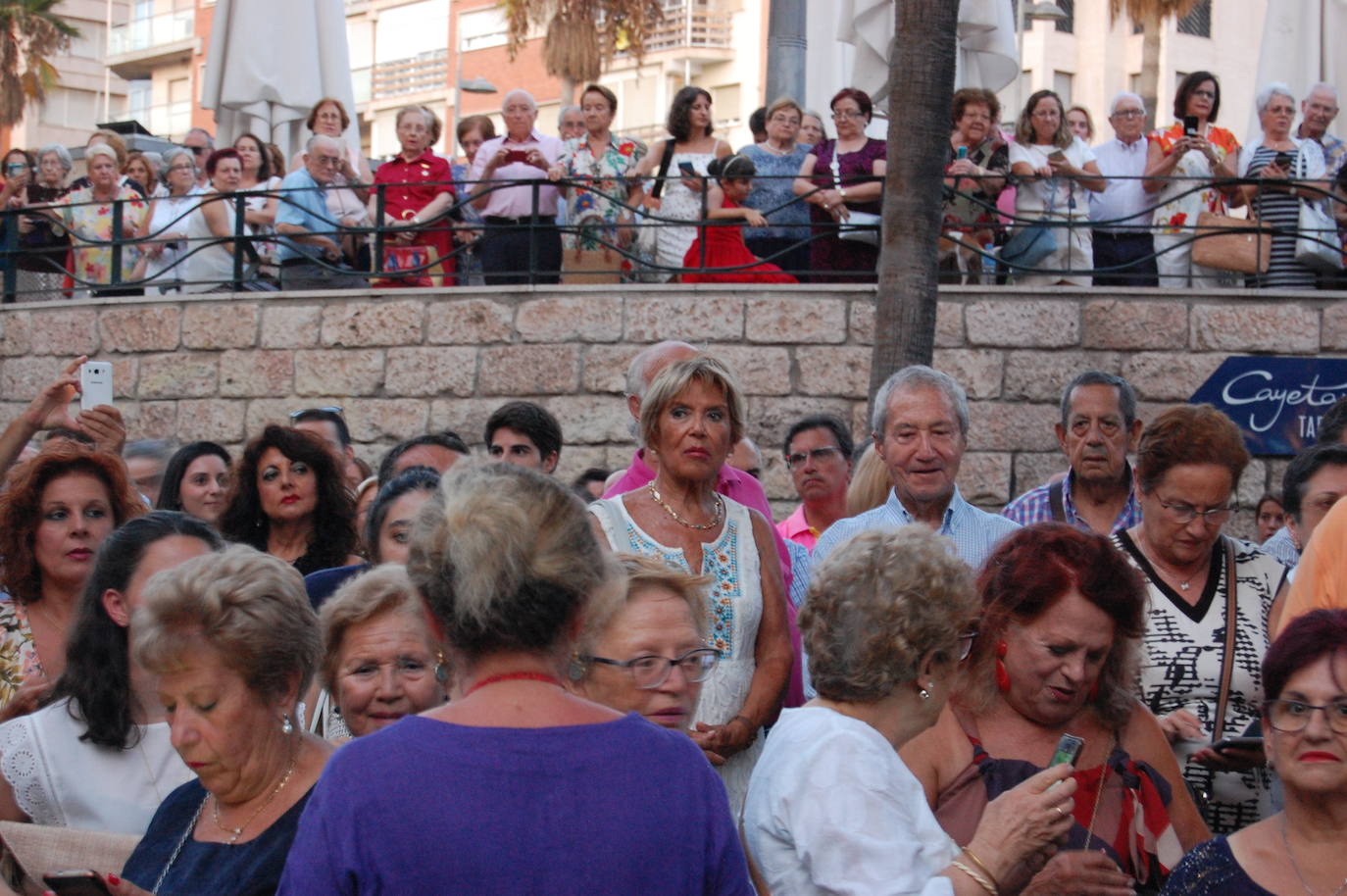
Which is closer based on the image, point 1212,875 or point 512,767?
point 512,767

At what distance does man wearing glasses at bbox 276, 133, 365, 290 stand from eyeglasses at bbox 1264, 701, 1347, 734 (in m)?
8.39

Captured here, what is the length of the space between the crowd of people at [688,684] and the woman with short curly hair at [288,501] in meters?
0.76

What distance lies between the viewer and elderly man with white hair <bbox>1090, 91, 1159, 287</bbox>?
10.7m

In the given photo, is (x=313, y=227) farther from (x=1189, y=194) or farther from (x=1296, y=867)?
(x=1296, y=867)

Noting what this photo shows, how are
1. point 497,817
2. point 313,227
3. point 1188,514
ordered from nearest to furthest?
point 497,817
point 1188,514
point 313,227

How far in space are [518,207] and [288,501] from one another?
18.3ft

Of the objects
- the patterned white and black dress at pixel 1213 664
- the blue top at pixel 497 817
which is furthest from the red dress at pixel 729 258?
the blue top at pixel 497 817

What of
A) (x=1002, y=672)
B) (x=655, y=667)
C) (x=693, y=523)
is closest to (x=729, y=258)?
(x=693, y=523)

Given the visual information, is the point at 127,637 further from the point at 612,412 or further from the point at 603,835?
the point at 612,412

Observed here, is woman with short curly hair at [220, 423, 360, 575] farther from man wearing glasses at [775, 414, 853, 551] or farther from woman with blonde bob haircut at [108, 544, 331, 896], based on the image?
woman with blonde bob haircut at [108, 544, 331, 896]

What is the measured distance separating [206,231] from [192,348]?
86 centimetres

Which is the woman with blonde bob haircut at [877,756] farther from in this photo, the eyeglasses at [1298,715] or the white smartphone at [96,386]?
the white smartphone at [96,386]

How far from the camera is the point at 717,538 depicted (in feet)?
15.4

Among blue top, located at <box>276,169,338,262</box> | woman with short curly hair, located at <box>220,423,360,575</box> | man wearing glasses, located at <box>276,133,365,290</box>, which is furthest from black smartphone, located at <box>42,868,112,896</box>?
blue top, located at <box>276,169,338,262</box>
